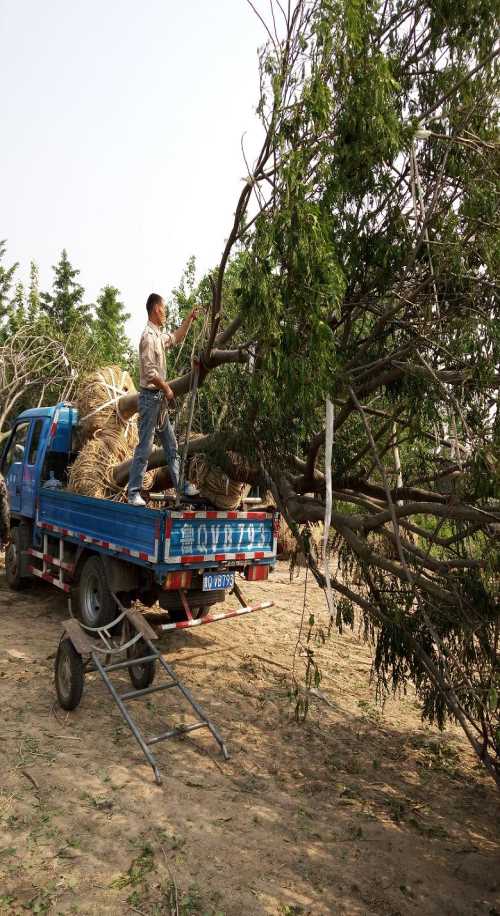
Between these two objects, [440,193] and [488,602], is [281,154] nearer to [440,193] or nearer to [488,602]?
[440,193]

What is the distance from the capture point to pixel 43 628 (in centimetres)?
732

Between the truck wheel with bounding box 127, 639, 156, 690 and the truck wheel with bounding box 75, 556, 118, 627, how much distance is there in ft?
3.61

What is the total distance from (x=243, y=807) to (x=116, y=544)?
301 centimetres

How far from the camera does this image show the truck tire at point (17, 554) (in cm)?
872

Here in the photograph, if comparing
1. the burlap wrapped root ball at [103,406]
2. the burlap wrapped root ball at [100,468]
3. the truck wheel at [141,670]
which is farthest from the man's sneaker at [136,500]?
the burlap wrapped root ball at [103,406]

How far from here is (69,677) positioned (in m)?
4.98

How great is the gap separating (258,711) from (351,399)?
2.89 meters

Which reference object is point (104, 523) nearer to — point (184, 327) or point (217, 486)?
point (217, 486)

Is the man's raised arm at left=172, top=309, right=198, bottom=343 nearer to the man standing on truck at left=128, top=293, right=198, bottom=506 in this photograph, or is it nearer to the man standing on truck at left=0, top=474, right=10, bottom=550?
the man standing on truck at left=128, top=293, right=198, bottom=506

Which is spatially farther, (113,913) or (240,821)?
(240,821)

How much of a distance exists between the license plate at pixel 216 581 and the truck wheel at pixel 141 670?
879 millimetres

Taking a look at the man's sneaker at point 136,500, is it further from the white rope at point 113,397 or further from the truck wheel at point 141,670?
the white rope at point 113,397

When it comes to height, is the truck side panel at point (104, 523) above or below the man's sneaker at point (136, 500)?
below

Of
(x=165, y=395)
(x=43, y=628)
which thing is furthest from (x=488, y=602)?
(x=43, y=628)
